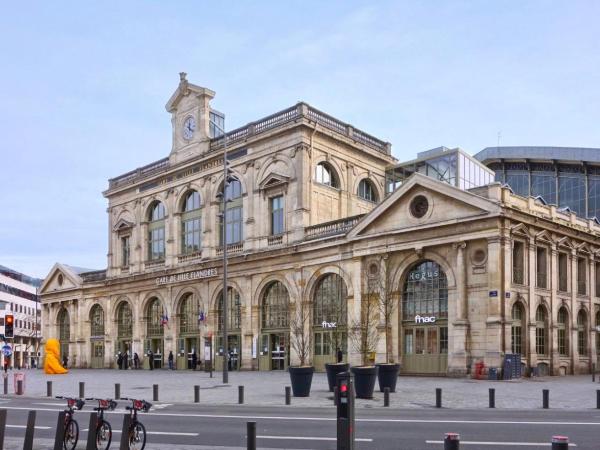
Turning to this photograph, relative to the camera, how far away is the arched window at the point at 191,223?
57031 mm

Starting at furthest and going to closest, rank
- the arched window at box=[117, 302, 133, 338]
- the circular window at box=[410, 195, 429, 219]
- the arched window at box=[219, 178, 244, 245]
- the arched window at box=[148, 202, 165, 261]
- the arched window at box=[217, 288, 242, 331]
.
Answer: the arched window at box=[117, 302, 133, 338] < the arched window at box=[148, 202, 165, 261] < the arched window at box=[219, 178, 244, 245] < the arched window at box=[217, 288, 242, 331] < the circular window at box=[410, 195, 429, 219]

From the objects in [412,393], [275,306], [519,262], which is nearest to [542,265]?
[519,262]

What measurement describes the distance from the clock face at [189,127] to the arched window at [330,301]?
1829 centimetres

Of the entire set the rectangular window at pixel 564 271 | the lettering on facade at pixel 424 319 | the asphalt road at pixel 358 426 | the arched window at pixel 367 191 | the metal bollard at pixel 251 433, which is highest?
the arched window at pixel 367 191

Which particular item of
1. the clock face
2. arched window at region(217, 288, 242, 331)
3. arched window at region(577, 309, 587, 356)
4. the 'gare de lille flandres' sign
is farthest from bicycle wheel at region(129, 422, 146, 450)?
the clock face

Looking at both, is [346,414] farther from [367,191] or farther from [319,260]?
[367,191]

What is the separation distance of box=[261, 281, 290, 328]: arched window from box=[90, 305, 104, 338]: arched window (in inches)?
914

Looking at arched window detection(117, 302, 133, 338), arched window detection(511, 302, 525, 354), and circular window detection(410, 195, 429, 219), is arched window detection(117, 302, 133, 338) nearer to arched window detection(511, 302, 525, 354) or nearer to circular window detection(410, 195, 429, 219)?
circular window detection(410, 195, 429, 219)

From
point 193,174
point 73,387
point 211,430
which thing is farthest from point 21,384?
point 193,174

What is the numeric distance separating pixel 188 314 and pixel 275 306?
404 inches

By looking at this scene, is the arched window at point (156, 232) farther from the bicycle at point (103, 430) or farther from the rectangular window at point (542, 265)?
the bicycle at point (103, 430)

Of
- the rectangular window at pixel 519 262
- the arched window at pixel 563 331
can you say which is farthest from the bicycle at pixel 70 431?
the arched window at pixel 563 331

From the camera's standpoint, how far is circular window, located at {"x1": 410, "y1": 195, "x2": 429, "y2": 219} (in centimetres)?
3897

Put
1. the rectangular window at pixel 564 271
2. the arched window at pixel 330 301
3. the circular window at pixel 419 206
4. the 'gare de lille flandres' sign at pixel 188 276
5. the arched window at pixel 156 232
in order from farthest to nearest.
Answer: the arched window at pixel 156 232, the 'gare de lille flandres' sign at pixel 188 276, the arched window at pixel 330 301, the rectangular window at pixel 564 271, the circular window at pixel 419 206
